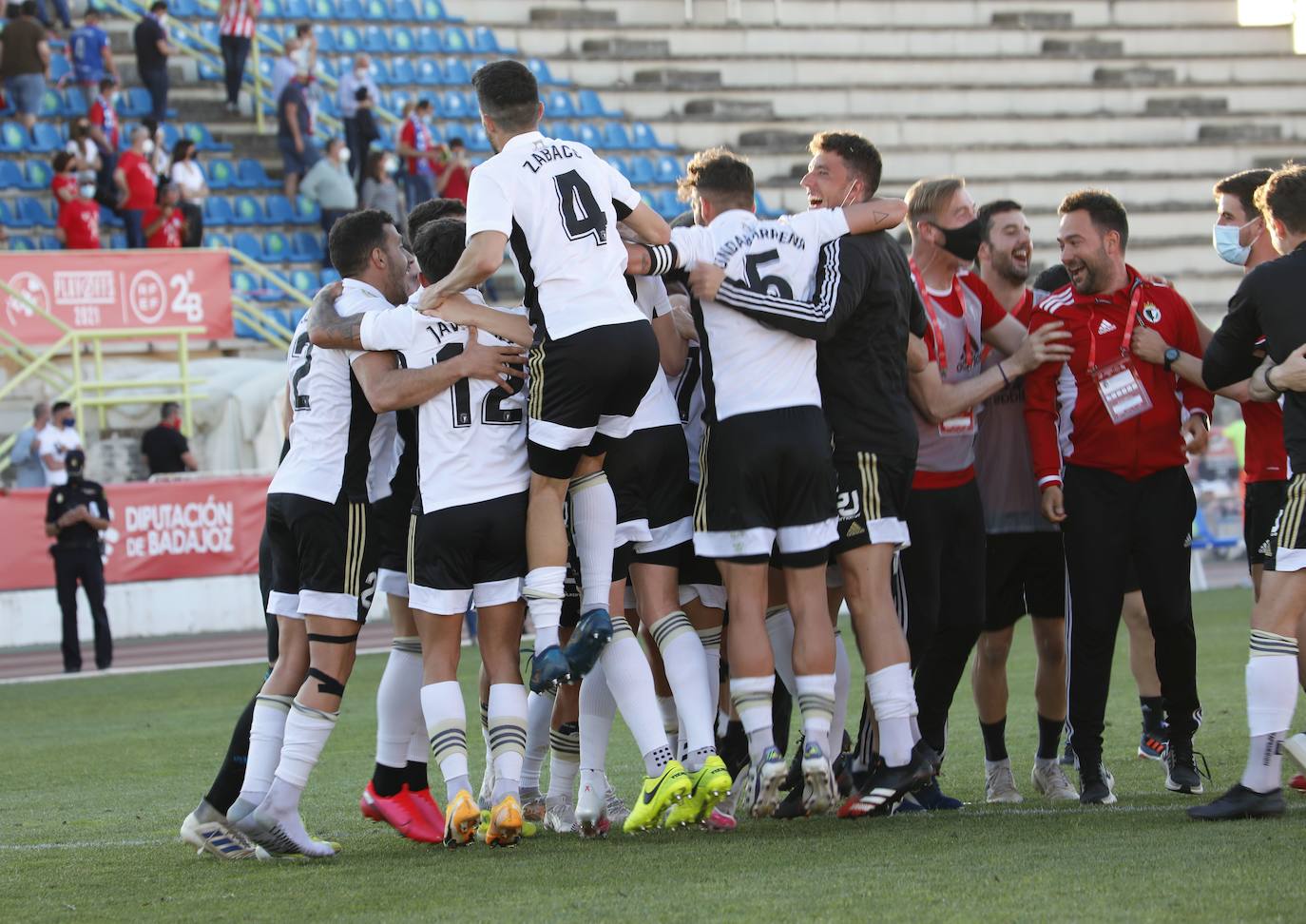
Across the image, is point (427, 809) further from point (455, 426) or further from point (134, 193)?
point (134, 193)

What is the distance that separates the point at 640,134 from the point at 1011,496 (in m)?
21.4

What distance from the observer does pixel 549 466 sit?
6.20 metres

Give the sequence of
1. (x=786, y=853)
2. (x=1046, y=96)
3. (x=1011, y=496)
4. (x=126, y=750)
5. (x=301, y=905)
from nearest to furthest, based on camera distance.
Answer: (x=301, y=905) → (x=786, y=853) → (x=1011, y=496) → (x=126, y=750) → (x=1046, y=96)

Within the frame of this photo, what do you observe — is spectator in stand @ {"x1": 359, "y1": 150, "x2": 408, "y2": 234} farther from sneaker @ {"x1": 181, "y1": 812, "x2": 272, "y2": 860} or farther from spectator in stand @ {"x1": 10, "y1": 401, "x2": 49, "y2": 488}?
sneaker @ {"x1": 181, "y1": 812, "x2": 272, "y2": 860}

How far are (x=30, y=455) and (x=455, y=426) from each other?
13.6 m

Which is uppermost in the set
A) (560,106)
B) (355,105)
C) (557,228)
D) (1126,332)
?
(560,106)

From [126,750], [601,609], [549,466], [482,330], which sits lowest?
[126,750]

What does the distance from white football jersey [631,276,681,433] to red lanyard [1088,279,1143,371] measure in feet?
5.55

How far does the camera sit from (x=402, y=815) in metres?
6.53

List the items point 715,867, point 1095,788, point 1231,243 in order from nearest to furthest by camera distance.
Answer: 1. point 715,867
2. point 1095,788
3. point 1231,243

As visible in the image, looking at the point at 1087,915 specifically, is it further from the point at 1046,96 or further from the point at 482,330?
the point at 1046,96

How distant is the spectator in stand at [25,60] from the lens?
21844mm

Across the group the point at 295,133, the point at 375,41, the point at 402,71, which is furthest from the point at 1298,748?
the point at 375,41

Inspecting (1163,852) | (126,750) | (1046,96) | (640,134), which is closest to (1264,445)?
(1163,852)
